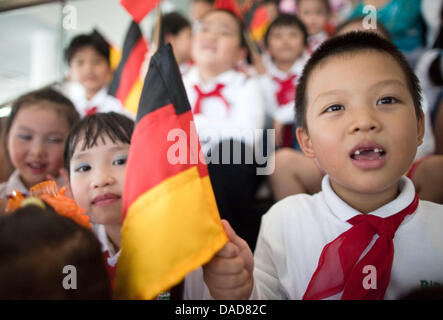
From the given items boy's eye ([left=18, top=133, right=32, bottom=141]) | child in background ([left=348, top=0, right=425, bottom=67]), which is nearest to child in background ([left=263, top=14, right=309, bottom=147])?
child in background ([left=348, top=0, right=425, bottom=67])

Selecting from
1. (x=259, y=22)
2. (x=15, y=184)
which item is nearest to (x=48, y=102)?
(x=15, y=184)

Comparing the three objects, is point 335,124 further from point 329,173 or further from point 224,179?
point 224,179

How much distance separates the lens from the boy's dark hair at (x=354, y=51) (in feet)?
2.12

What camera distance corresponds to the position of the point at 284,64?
1583 mm

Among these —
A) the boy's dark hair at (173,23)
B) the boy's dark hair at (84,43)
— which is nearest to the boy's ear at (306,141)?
the boy's dark hair at (84,43)

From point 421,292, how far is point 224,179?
1.57 ft

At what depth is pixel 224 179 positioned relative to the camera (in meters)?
0.85

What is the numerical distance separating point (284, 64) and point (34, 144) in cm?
115

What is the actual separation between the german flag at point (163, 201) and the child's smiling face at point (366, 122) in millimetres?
247

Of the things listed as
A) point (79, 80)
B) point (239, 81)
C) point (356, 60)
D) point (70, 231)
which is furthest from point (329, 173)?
point (79, 80)

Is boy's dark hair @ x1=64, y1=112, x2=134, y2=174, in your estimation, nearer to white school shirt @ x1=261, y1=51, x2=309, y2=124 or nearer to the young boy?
the young boy

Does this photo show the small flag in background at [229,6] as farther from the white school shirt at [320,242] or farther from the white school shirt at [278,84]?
the white school shirt at [320,242]

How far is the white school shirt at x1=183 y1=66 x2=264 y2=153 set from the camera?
1.26 metres
